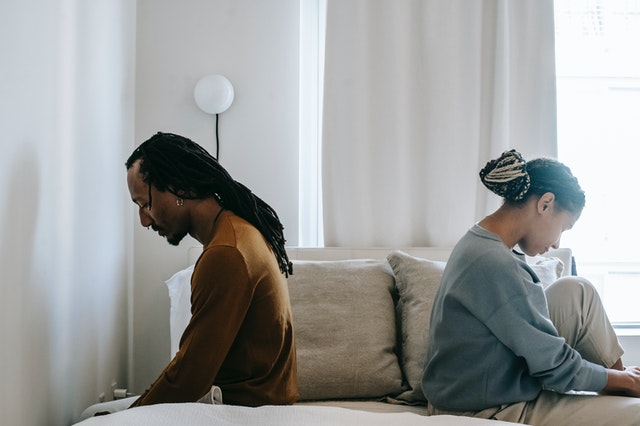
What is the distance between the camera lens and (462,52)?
317cm

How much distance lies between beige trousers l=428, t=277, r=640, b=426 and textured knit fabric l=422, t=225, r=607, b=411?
3 cm

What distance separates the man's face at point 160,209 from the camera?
6.27 ft

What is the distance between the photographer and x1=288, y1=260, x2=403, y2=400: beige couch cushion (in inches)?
92.1

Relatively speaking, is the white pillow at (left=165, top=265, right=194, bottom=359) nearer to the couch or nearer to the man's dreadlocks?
the couch

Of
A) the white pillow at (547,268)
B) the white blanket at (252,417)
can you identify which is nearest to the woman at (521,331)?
the white blanket at (252,417)

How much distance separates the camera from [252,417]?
1496 mm

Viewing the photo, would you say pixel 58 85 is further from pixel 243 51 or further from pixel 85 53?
pixel 243 51

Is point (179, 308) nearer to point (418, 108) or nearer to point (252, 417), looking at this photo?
point (252, 417)

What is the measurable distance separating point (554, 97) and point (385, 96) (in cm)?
69

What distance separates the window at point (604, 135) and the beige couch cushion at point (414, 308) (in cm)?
111

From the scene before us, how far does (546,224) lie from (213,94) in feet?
4.86

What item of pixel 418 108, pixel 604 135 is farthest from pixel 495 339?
pixel 604 135

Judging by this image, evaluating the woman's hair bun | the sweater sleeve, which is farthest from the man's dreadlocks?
the woman's hair bun

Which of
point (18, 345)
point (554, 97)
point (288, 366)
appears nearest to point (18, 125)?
point (18, 345)
